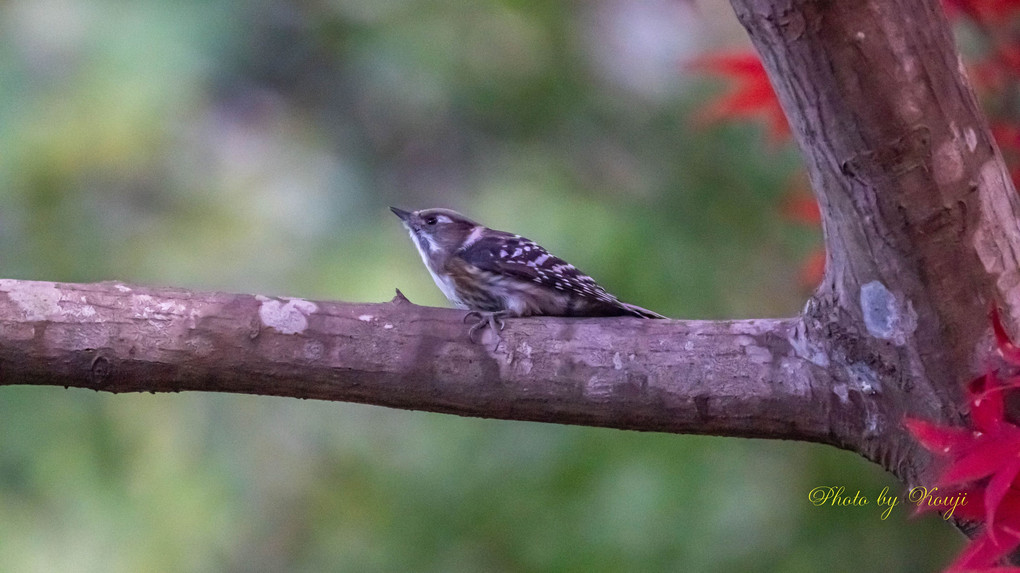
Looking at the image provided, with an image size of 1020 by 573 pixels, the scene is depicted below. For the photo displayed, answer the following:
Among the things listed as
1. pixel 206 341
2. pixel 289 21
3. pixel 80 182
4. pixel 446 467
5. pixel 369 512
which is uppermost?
pixel 289 21

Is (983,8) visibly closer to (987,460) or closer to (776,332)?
(776,332)

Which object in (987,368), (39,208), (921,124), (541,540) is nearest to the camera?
(921,124)

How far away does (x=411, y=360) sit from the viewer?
220cm

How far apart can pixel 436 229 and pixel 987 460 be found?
2385 mm

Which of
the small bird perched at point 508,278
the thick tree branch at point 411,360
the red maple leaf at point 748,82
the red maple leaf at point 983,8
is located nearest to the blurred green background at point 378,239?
the small bird perched at point 508,278

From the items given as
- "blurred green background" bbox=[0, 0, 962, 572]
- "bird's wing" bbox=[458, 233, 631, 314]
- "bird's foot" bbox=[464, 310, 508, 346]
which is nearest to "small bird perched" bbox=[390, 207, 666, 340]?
"bird's wing" bbox=[458, 233, 631, 314]

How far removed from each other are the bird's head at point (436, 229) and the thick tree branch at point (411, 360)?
55.1 inches

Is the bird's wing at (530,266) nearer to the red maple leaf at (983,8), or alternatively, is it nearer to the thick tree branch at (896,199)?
the thick tree branch at (896,199)

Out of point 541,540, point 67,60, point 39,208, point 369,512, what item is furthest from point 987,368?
point 67,60

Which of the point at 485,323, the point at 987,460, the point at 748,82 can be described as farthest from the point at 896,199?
the point at 748,82

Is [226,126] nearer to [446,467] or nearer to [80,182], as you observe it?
[80,182]

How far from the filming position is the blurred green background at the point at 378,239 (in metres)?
4.14

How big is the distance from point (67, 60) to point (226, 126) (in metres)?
1.01

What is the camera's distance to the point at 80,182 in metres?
4.71
